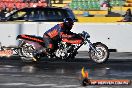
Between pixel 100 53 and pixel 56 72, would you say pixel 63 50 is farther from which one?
pixel 56 72

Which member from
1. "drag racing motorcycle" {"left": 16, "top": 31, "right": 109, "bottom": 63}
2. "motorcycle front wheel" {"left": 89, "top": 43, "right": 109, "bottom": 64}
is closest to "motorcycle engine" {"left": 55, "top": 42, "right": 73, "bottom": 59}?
"drag racing motorcycle" {"left": 16, "top": 31, "right": 109, "bottom": 63}

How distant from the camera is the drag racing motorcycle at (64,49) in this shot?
1599cm

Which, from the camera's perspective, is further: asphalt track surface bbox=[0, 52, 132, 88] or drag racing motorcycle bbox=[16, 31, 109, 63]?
drag racing motorcycle bbox=[16, 31, 109, 63]

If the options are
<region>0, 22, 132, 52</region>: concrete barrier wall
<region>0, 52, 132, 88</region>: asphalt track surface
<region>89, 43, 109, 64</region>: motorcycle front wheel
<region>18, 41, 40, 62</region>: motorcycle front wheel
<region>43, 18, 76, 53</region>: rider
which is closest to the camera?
<region>0, 52, 132, 88</region>: asphalt track surface

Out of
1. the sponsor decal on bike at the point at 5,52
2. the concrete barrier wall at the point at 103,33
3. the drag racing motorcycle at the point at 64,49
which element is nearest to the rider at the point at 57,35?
the drag racing motorcycle at the point at 64,49

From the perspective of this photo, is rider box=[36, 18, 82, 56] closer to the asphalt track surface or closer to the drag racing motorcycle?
the drag racing motorcycle

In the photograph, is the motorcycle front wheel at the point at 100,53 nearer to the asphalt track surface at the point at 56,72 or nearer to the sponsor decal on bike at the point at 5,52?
the asphalt track surface at the point at 56,72

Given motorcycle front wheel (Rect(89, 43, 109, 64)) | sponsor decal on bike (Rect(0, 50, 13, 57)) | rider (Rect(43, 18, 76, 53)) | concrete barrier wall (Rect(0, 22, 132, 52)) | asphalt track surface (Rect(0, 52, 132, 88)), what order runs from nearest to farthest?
asphalt track surface (Rect(0, 52, 132, 88)), rider (Rect(43, 18, 76, 53)), motorcycle front wheel (Rect(89, 43, 109, 64)), sponsor decal on bike (Rect(0, 50, 13, 57)), concrete barrier wall (Rect(0, 22, 132, 52))

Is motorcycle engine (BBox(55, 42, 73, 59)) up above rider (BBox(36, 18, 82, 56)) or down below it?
below

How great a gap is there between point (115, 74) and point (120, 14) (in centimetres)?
2515

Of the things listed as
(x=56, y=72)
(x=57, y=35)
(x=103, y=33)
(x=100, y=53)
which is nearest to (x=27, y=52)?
(x=57, y=35)

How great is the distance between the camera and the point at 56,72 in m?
13.9

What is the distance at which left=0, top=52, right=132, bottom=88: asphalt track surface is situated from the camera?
11633 mm

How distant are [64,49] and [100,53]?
43.8 inches
